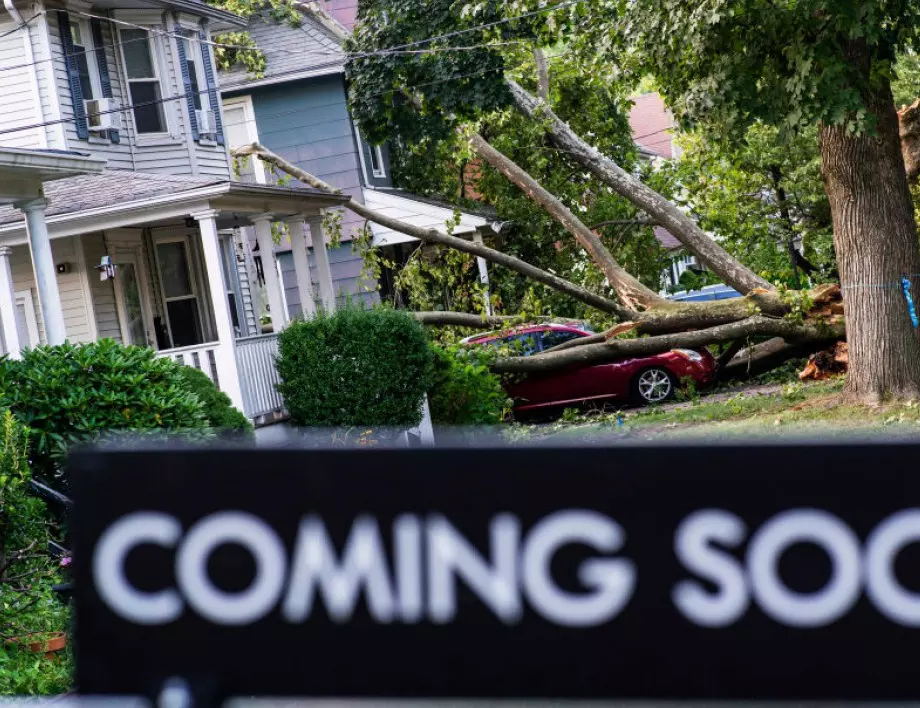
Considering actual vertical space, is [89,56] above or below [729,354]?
above

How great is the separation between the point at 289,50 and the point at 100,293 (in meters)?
12.2

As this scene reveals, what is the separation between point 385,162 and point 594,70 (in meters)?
12.3

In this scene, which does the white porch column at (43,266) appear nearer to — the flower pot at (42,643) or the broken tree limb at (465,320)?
the broken tree limb at (465,320)

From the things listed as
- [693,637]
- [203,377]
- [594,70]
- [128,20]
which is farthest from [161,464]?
[128,20]

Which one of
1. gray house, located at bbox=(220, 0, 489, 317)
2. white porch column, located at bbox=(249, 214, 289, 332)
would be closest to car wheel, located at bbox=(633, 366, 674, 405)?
white porch column, located at bbox=(249, 214, 289, 332)

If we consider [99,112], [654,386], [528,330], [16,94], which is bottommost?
[654,386]

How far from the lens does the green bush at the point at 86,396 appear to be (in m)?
9.59

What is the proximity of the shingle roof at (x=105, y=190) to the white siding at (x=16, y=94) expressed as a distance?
2.75ft

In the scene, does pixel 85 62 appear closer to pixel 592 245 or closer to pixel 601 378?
pixel 592 245

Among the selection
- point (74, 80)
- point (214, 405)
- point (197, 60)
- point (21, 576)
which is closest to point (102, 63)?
point (74, 80)

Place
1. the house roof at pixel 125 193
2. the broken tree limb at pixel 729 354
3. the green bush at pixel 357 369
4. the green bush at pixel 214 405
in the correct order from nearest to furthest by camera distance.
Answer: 1. the green bush at pixel 214 405
2. the green bush at pixel 357 369
3. the house roof at pixel 125 193
4. the broken tree limb at pixel 729 354

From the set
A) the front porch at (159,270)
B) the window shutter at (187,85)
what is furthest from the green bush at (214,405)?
the window shutter at (187,85)

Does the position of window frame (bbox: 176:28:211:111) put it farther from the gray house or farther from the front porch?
the gray house

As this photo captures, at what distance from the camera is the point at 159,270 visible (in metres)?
20.4
